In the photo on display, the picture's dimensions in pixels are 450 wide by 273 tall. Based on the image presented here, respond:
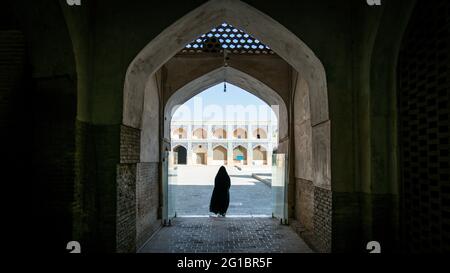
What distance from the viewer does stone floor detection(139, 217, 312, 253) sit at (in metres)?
5.73

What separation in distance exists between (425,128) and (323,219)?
1.92 metres

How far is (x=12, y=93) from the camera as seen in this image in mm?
3836

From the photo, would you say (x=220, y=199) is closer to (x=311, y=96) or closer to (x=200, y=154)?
(x=311, y=96)

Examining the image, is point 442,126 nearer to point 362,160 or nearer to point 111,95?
point 362,160

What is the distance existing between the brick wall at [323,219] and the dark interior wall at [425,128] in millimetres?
911

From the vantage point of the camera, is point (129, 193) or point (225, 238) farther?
point (225, 238)

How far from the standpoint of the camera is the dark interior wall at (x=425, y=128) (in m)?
2.99

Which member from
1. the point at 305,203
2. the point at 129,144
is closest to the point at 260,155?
the point at 305,203

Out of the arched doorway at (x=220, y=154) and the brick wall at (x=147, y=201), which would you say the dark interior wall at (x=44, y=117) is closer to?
the brick wall at (x=147, y=201)

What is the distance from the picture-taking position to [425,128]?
333 centimetres

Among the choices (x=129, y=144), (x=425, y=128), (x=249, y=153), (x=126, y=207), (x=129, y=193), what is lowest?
(x=126, y=207)

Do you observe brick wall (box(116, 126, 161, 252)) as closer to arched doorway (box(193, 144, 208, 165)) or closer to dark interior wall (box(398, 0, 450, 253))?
dark interior wall (box(398, 0, 450, 253))

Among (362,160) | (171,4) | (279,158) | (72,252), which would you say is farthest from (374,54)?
(279,158)

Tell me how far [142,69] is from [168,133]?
395 centimetres
